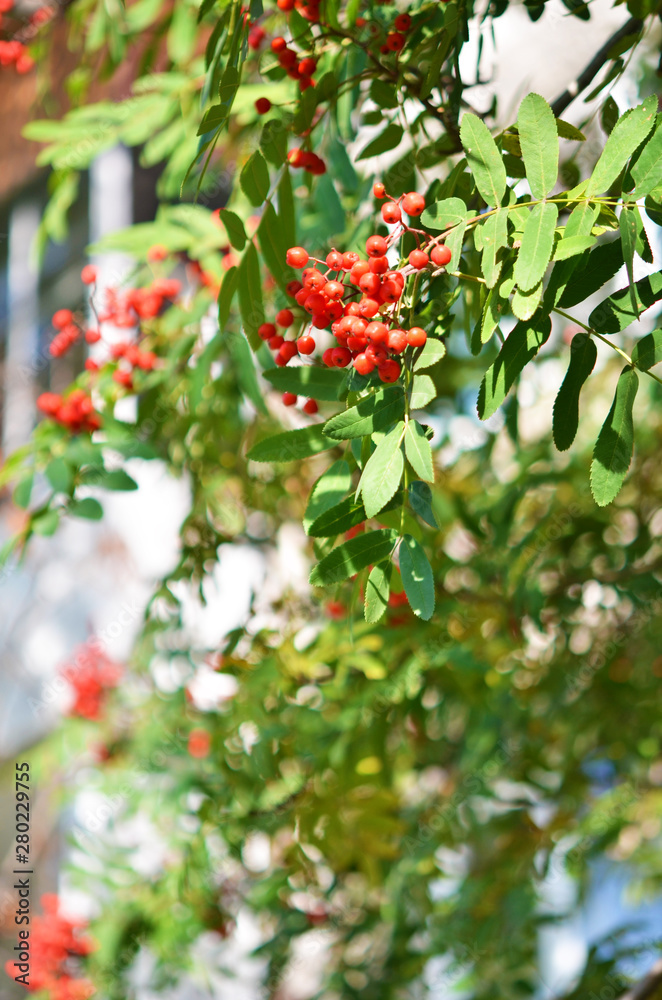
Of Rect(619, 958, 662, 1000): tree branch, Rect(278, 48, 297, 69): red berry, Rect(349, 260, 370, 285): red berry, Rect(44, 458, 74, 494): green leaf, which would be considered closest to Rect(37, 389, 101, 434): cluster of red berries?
Rect(44, 458, 74, 494): green leaf

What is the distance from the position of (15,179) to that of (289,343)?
3192 mm

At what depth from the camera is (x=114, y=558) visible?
315 centimetres

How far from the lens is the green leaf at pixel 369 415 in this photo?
62 centimetres

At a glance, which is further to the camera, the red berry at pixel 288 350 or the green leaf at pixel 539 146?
the red berry at pixel 288 350

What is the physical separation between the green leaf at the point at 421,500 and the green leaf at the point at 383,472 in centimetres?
6

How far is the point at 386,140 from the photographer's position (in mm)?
899

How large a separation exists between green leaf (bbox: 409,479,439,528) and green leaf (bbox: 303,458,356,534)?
78mm

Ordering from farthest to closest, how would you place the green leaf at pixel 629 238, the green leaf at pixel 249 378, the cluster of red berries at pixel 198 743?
the cluster of red berries at pixel 198 743 < the green leaf at pixel 249 378 < the green leaf at pixel 629 238

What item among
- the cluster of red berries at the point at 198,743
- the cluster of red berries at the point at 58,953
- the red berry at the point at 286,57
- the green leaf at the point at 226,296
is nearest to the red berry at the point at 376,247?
the green leaf at the point at 226,296

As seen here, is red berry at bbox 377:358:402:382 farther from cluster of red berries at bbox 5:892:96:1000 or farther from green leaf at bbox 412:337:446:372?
cluster of red berries at bbox 5:892:96:1000

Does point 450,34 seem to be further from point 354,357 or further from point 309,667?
point 309,667

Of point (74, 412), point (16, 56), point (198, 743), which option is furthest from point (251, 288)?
point (198, 743)

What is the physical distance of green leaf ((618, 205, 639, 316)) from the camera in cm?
57

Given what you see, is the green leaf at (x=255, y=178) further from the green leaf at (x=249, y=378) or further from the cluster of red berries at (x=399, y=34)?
the green leaf at (x=249, y=378)
